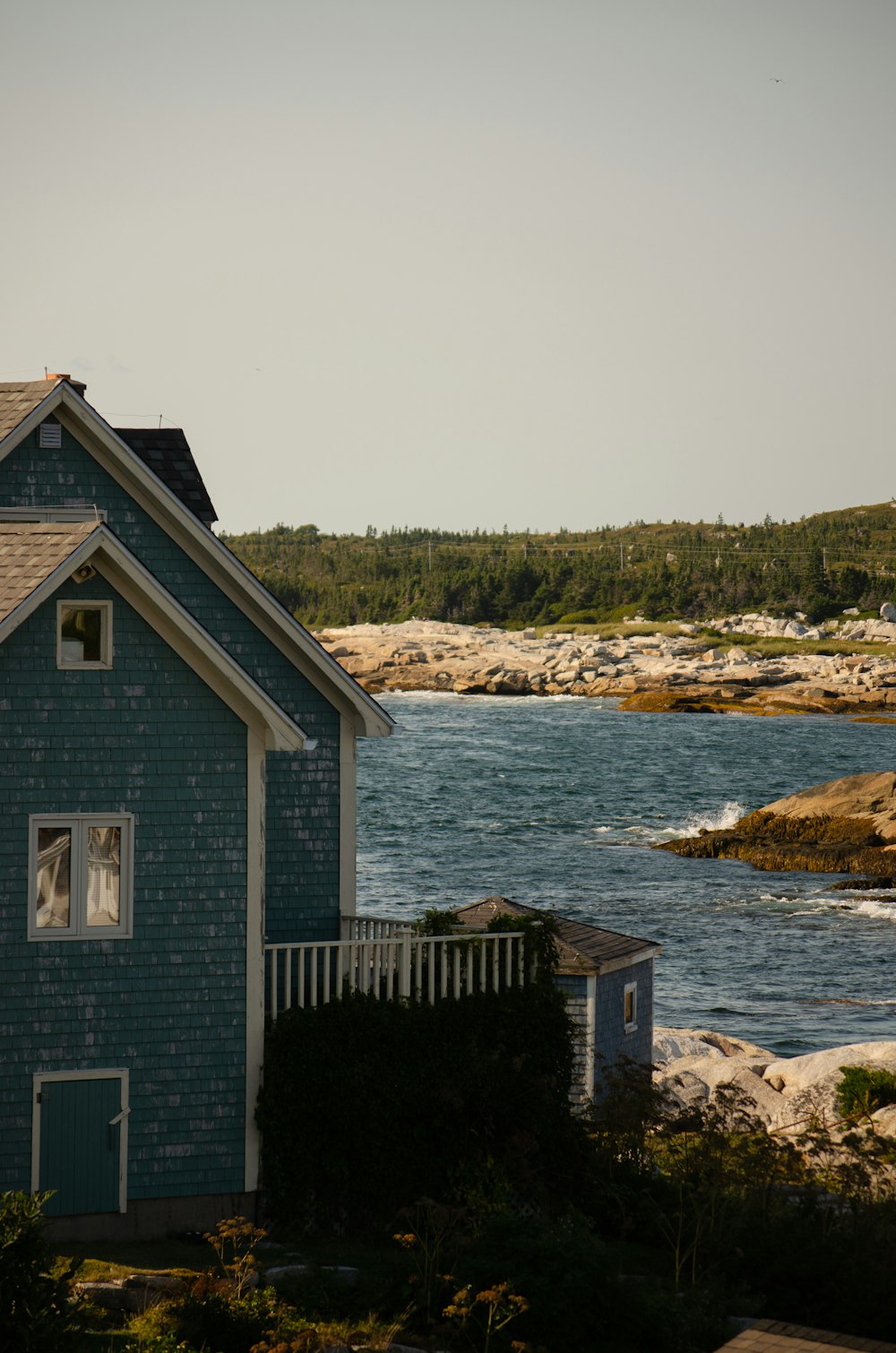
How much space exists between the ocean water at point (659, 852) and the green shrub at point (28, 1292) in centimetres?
2497

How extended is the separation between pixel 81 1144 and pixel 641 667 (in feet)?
487

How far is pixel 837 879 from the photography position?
56.5 m

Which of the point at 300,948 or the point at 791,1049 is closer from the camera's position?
the point at 300,948

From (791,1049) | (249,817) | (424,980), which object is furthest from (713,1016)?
(249,817)

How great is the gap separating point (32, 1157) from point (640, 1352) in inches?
238

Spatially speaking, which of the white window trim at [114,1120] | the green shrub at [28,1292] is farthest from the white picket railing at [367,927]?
the green shrub at [28,1292]

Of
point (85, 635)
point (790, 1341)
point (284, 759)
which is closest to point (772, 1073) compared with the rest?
point (284, 759)

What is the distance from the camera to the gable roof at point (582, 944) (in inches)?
794

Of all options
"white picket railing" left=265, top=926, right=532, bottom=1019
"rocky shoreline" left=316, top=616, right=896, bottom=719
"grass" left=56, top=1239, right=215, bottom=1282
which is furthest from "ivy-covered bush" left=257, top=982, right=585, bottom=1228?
"rocky shoreline" left=316, top=616, right=896, bottom=719

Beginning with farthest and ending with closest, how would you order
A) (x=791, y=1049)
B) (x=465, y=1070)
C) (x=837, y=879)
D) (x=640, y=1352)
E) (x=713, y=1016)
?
(x=837, y=879) → (x=713, y=1016) → (x=791, y=1049) → (x=465, y=1070) → (x=640, y=1352)

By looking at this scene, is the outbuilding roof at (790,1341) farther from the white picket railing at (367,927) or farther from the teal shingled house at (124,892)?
the white picket railing at (367,927)

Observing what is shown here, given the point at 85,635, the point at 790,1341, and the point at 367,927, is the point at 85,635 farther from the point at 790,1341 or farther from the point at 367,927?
the point at 790,1341

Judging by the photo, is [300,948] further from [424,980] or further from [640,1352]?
[640,1352]

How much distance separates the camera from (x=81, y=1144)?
1457cm
